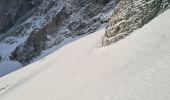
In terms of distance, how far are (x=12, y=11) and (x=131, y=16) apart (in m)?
32.0

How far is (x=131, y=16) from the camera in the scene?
13086 mm

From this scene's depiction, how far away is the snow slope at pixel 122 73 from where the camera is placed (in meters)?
8.48

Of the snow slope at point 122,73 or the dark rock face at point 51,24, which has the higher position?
the snow slope at point 122,73

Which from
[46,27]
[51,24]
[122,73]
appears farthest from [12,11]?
[122,73]

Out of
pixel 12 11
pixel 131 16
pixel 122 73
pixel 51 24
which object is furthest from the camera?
pixel 12 11

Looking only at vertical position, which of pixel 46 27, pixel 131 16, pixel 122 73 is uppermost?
pixel 131 16

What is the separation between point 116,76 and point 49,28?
80.5 feet

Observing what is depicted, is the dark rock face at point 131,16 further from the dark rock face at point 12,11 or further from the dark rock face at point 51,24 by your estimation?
the dark rock face at point 12,11

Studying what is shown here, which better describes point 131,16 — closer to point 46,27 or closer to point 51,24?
point 51,24

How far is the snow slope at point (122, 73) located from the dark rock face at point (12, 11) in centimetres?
2795

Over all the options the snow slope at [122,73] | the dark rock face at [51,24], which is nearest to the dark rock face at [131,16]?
the snow slope at [122,73]

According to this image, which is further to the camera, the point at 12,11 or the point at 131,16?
the point at 12,11

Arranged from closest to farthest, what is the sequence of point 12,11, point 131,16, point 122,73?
point 122,73, point 131,16, point 12,11

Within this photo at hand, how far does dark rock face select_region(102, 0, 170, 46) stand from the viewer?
1229cm
